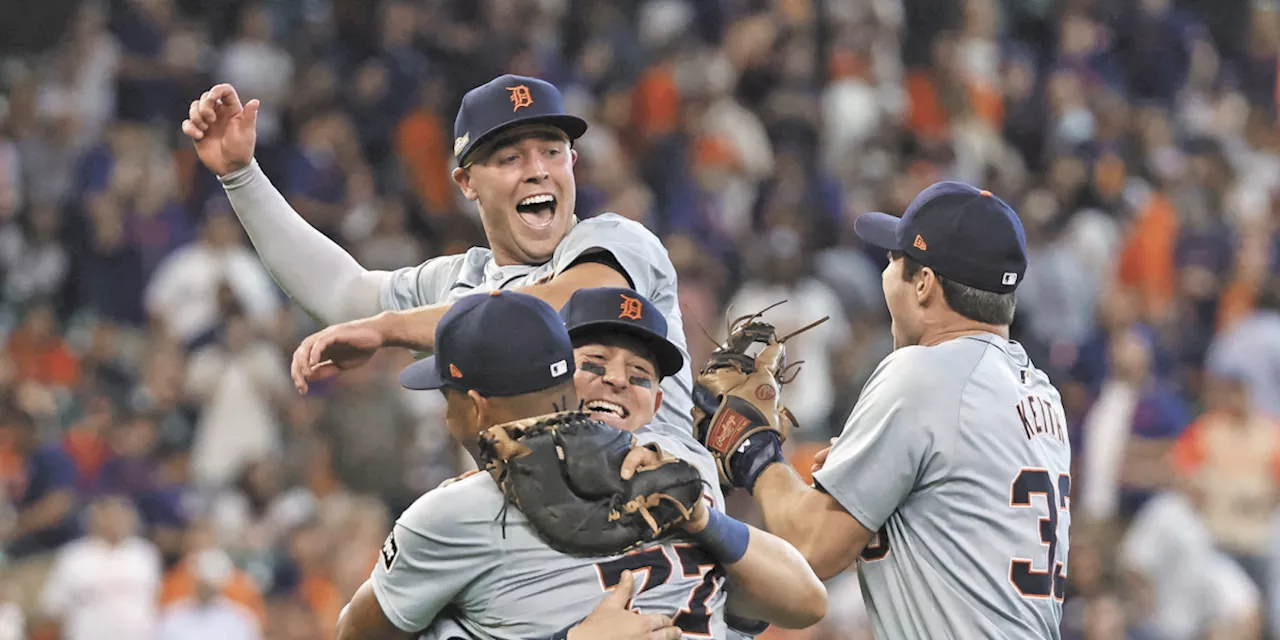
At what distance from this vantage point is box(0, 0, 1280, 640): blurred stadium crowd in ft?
37.4

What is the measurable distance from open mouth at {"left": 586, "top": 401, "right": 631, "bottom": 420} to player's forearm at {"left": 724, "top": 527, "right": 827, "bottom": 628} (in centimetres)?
48

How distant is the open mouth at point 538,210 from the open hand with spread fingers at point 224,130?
0.86 meters

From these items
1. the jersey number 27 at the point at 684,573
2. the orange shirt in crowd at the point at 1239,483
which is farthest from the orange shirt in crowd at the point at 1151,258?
the jersey number 27 at the point at 684,573

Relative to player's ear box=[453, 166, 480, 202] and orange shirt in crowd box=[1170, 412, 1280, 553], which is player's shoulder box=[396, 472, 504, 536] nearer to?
player's ear box=[453, 166, 480, 202]

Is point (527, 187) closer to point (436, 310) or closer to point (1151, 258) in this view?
point (436, 310)

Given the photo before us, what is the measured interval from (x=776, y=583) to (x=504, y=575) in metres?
0.62

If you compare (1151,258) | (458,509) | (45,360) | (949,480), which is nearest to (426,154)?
(45,360)

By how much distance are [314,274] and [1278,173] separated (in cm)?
1108

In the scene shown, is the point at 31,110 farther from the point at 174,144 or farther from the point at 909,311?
the point at 909,311

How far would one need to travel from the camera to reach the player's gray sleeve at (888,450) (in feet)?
15.6

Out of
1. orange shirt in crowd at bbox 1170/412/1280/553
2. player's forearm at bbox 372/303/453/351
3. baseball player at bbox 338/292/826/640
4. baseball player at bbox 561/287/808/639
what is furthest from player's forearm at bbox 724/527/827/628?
orange shirt in crowd at bbox 1170/412/1280/553

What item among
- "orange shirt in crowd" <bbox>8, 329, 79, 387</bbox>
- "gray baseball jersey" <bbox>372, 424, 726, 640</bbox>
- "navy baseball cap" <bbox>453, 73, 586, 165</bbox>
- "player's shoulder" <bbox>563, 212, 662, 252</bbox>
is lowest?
"orange shirt in crowd" <bbox>8, 329, 79, 387</bbox>

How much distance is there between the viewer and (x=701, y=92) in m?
15.0

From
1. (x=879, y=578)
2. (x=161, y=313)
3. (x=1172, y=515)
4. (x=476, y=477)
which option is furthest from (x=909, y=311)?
(x=161, y=313)
